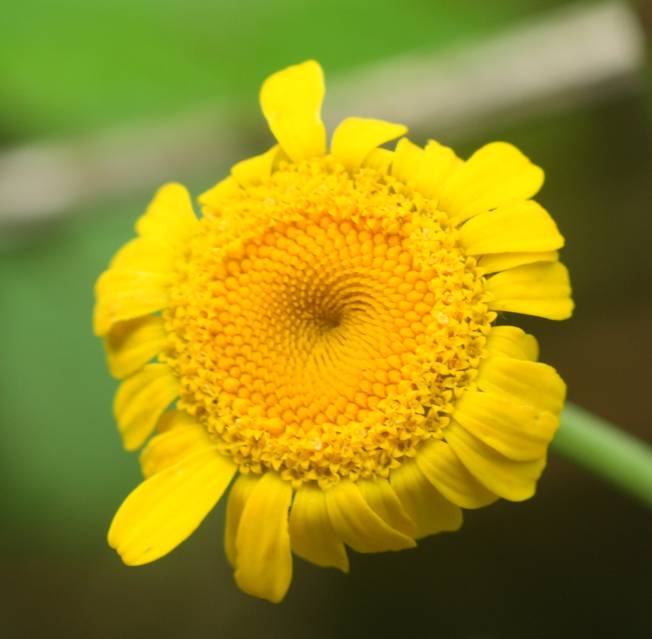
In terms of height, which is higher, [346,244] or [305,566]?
[346,244]

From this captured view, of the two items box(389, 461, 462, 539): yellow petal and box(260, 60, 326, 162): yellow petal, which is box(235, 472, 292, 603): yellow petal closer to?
box(389, 461, 462, 539): yellow petal

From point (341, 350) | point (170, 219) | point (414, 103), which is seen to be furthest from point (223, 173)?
point (341, 350)

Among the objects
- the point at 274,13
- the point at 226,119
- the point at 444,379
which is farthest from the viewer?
the point at 226,119

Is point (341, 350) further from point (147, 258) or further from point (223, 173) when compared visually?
point (223, 173)

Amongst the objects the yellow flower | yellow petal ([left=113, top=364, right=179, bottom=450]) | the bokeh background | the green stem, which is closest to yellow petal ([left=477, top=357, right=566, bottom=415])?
the yellow flower

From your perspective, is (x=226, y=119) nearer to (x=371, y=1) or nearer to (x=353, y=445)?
(x=371, y=1)

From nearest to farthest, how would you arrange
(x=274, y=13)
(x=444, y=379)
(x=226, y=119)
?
1. (x=444, y=379)
2. (x=274, y=13)
3. (x=226, y=119)

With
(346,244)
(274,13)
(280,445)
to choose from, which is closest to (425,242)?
Result: (346,244)

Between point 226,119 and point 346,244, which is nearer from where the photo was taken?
point 346,244
